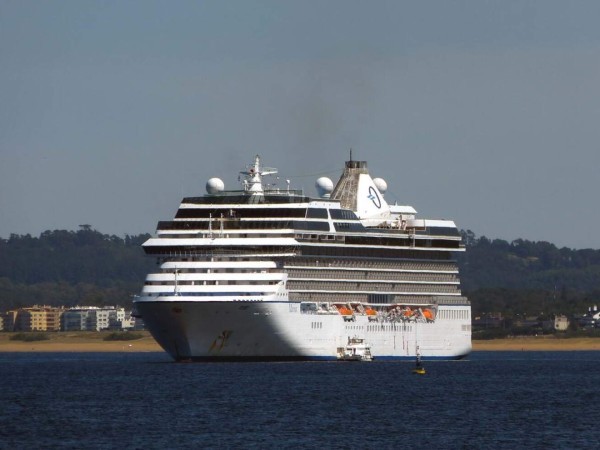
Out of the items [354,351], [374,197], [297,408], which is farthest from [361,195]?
[297,408]

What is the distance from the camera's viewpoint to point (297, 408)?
97.2 meters

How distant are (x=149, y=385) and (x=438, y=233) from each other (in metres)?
45.6

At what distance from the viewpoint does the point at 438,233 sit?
156 metres

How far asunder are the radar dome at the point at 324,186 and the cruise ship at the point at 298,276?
0.28 ft

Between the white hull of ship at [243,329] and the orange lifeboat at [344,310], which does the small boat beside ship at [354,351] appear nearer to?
the white hull of ship at [243,329]

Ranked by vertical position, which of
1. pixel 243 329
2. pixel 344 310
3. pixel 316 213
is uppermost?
pixel 316 213

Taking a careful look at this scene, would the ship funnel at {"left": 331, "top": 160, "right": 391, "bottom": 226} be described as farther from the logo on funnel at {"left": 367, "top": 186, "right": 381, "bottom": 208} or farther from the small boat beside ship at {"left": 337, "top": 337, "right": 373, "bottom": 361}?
the small boat beside ship at {"left": 337, "top": 337, "right": 373, "bottom": 361}

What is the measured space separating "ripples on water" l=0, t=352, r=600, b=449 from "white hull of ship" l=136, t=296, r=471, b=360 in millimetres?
1340

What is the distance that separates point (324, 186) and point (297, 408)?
202 feet

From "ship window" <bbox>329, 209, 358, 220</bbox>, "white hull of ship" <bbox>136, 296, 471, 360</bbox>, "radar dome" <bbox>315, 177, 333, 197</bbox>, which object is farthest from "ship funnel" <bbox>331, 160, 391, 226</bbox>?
"white hull of ship" <bbox>136, 296, 471, 360</bbox>

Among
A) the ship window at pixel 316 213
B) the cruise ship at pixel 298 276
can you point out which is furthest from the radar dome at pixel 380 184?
the ship window at pixel 316 213

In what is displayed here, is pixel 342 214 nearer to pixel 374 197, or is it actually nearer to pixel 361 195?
pixel 361 195

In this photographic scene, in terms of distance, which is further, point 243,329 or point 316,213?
point 316,213

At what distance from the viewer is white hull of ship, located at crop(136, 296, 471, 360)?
134m
